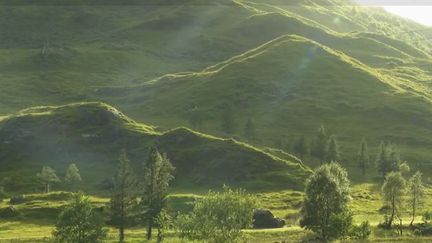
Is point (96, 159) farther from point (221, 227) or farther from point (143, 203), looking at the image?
point (221, 227)

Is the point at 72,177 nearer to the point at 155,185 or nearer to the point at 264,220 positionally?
the point at 155,185

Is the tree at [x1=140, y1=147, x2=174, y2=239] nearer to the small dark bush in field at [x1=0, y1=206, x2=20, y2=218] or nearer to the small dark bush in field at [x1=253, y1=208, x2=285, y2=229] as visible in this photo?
the small dark bush in field at [x1=253, y1=208, x2=285, y2=229]

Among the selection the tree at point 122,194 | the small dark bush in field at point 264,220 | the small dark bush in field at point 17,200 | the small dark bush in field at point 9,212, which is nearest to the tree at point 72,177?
the small dark bush in field at point 17,200

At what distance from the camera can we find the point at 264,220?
11681cm

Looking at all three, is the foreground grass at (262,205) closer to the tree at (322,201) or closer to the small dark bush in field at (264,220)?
the small dark bush in field at (264,220)

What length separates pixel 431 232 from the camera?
100m

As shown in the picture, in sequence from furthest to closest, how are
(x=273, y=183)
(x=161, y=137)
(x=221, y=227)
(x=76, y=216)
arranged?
(x=161, y=137) < (x=273, y=183) < (x=76, y=216) < (x=221, y=227)

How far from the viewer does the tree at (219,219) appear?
266 ft

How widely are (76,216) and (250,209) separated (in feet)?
93.5

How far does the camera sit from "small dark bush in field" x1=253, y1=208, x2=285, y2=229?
380 ft

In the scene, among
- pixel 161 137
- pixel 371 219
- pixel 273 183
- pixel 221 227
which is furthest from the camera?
pixel 161 137

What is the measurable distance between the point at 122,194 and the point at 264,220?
28.8 metres

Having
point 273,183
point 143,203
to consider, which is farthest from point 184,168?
point 143,203

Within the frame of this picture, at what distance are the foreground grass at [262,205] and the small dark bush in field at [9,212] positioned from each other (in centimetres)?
120
